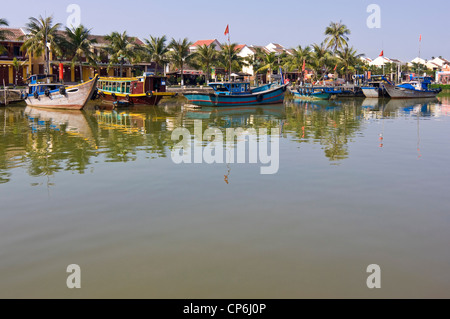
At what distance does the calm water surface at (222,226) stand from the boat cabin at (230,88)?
26583 millimetres

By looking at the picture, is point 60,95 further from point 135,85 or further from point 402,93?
point 402,93

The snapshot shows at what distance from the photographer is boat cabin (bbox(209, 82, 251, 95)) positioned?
4038 cm

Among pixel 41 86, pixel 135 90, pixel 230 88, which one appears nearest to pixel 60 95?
pixel 41 86

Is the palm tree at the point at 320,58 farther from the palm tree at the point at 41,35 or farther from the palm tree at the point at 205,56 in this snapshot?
the palm tree at the point at 41,35

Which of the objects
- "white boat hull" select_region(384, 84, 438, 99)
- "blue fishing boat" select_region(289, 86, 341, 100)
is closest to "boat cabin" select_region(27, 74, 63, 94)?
"blue fishing boat" select_region(289, 86, 341, 100)

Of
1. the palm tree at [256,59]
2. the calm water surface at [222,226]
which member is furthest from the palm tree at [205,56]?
the calm water surface at [222,226]

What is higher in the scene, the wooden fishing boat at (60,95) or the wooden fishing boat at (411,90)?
the wooden fishing boat at (411,90)

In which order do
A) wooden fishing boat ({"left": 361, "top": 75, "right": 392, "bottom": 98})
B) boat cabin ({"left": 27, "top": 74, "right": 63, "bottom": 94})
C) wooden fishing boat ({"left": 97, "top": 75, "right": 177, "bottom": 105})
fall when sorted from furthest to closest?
wooden fishing boat ({"left": 361, "top": 75, "right": 392, "bottom": 98}) < wooden fishing boat ({"left": 97, "top": 75, "right": 177, "bottom": 105}) < boat cabin ({"left": 27, "top": 74, "right": 63, "bottom": 94})

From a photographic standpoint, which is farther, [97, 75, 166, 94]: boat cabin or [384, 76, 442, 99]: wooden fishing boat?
[384, 76, 442, 99]: wooden fishing boat

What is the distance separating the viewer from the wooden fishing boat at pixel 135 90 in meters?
38.8

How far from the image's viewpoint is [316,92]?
58.8 m

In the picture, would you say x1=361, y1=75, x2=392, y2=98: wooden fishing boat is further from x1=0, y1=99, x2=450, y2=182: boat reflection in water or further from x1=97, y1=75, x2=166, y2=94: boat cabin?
x1=0, y1=99, x2=450, y2=182: boat reflection in water

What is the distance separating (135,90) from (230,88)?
29.5ft
